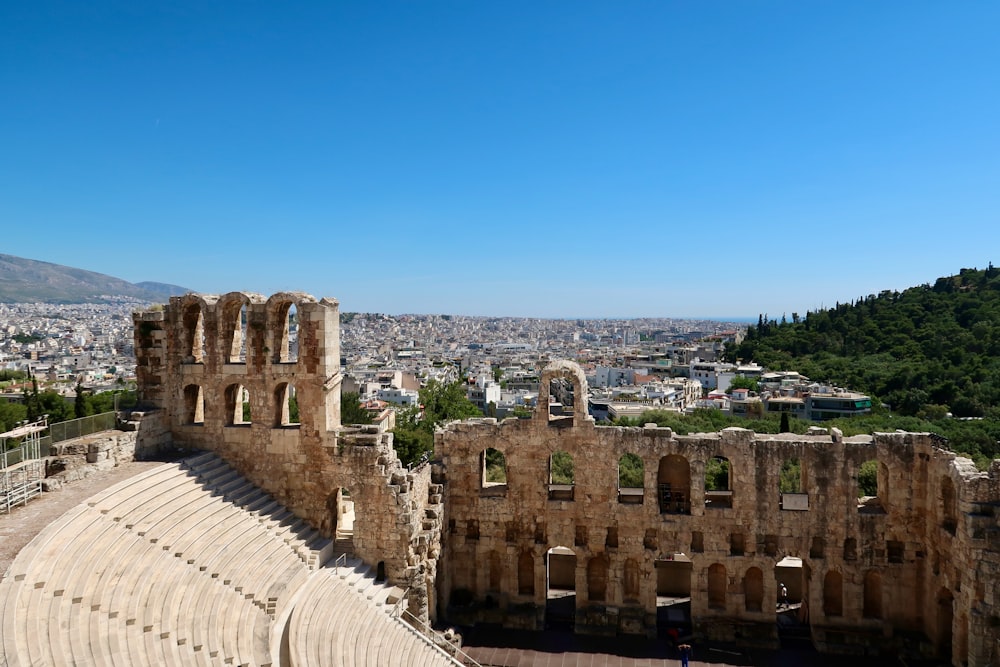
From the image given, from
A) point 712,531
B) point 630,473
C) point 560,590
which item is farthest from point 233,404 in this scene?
point 630,473

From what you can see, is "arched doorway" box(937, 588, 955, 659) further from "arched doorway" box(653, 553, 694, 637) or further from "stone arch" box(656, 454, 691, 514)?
"stone arch" box(656, 454, 691, 514)

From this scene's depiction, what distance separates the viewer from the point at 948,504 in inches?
789

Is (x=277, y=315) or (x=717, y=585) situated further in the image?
(x=717, y=585)

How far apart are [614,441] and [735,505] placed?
444cm

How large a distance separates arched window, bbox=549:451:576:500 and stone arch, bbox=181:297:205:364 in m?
12.7

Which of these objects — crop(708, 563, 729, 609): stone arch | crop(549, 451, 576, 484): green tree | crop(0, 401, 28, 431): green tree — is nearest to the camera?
crop(708, 563, 729, 609): stone arch

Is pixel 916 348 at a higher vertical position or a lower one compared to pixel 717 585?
higher

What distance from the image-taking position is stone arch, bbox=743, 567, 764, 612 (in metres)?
22.1

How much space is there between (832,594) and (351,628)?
16.0 meters

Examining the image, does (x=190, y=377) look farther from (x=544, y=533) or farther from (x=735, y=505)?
(x=735, y=505)

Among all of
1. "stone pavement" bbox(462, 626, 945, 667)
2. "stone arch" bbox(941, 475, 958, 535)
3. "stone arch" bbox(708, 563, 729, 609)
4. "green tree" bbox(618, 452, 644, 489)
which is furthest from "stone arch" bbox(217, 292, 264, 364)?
"stone arch" bbox(941, 475, 958, 535)

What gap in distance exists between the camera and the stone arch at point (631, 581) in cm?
2255

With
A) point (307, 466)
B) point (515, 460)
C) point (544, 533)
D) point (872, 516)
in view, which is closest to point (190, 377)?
point (307, 466)

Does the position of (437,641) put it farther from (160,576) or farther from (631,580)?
(160,576)
